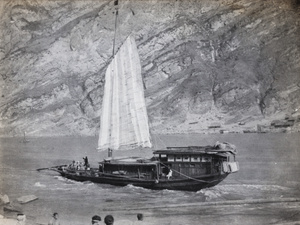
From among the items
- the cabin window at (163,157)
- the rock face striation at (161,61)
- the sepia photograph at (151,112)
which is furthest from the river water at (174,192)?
the rock face striation at (161,61)

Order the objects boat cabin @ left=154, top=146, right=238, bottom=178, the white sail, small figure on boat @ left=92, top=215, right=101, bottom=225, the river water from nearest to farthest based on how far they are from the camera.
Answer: small figure on boat @ left=92, top=215, right=101, bottom=225 → the river water → boat cabin @ left=154, top=146, right=238, bottom=178 → the white sail

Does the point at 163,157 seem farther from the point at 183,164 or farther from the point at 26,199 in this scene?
the point at 26,199

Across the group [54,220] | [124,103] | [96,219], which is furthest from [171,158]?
[54,220]

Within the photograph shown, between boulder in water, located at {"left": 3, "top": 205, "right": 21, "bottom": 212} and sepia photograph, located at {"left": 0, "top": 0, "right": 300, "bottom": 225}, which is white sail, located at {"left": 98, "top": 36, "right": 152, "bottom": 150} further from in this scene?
boulder in water, located at {"left": 3, "top": 205, "right": 21, "bottom": 212}

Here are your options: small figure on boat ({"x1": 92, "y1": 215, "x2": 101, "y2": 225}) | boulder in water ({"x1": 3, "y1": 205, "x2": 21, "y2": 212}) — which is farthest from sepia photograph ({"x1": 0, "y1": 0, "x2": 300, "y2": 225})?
small figure on boat ({"x1": 92, "y1": 215, "x2": 101, "y2": 225})

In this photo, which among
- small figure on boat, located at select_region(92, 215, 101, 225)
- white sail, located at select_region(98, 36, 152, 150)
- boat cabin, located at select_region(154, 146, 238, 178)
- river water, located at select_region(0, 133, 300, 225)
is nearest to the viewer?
small figure on boat, located at select_region(92, 215, 101, 225)

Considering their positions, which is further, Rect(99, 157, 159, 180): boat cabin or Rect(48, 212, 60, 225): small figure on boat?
Rect(99, 157, 159, 180): boat cabin

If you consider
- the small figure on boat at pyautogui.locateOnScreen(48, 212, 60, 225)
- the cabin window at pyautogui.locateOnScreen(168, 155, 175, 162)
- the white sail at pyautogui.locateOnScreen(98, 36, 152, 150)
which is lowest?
the small figure on boat at pyautogui.locateOnScreen(48, 212, 60, 225)
